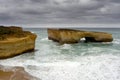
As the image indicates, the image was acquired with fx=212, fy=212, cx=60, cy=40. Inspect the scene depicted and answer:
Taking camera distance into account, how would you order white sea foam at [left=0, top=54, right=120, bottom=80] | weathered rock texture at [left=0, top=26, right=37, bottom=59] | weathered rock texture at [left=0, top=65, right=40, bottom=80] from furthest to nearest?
weathered rock texture at [left=0, top=26, right=37, bottom=59], white sea foam at [left=0, top=54, right=120, bottom=80], weathered rock texture at [left=0, top=65, right=40, bottom=80]

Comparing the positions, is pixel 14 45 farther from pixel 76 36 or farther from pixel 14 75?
pixel 76 36

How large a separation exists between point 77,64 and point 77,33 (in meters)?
14.7

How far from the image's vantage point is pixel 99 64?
40.9 ft

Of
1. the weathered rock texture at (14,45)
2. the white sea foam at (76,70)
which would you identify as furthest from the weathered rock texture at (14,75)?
the weathered rock texture at (14,45)

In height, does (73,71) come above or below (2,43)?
below

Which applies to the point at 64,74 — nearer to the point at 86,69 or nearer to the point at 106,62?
the point at 86,69

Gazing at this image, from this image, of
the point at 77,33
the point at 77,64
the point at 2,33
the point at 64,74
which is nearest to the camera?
the point at 64,74

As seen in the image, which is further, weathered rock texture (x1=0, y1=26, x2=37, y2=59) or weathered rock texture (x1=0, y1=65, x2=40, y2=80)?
weathered rock texture (x1=0, y1=26, x2=37, y2=59)

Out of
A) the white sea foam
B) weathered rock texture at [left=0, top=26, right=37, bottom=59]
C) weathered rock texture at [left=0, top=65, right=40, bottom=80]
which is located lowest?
the white sea foam

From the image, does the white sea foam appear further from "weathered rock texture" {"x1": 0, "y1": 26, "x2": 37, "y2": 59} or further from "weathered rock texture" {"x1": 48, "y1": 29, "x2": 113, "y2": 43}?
"weathered rock texture" {"x1": 48, "y1": 29, "x2": 113, "y2": 43}

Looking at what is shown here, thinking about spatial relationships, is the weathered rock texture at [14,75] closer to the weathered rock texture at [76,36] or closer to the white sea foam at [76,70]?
the white sea foam at [76,70]

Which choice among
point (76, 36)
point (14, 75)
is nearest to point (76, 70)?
point (14, 75)

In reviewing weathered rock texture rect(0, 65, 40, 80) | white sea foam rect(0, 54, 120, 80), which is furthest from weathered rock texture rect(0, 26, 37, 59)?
weathered rock texture rect(0, 65, 40, 80)

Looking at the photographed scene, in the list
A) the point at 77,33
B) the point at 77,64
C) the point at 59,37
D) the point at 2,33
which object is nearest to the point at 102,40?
the point at 77,33
